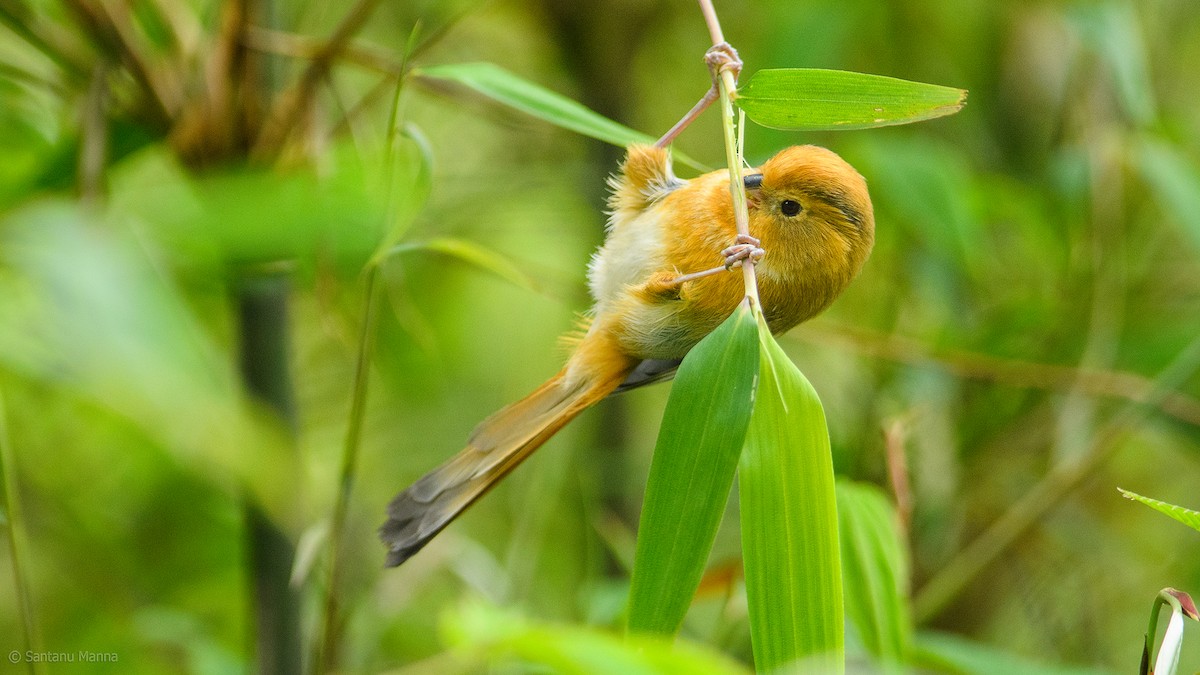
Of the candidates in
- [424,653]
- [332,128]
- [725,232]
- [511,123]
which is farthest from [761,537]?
[424,653]

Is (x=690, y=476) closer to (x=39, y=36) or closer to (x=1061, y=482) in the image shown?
(x=39, y=36)

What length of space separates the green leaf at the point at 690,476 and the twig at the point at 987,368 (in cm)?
102

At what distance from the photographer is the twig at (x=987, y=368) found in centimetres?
171

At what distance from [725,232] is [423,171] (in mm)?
399

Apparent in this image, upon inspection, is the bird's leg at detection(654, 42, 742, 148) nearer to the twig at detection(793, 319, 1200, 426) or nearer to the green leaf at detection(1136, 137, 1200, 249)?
the twig at detection(793, 319, 1200, 426)

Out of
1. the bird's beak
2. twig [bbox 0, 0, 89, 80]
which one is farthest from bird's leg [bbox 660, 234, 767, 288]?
twig [bbox 0, 0, 89, 80]

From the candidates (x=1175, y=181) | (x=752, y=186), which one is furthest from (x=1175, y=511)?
(x=1175, y=181)

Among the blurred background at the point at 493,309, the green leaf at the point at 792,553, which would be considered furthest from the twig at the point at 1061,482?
the green leaf at the point at 792,553

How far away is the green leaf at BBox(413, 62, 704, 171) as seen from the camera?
0.96 m

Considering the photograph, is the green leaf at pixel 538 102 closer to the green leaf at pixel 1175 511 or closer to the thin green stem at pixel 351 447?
the thin green stem at pixel 351 447

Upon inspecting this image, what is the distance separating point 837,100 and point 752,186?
1.47 ft

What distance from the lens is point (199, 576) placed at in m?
2.01

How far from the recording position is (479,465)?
1.10 metres

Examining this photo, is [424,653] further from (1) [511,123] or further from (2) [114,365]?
(2) [114,365]
